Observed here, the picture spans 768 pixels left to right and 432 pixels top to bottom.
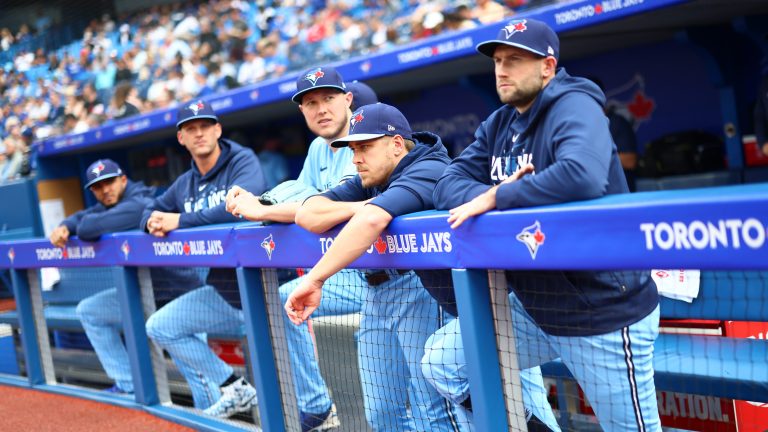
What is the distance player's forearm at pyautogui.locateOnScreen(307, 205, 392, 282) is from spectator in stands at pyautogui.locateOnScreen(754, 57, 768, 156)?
2.94 meters

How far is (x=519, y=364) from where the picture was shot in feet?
8.00

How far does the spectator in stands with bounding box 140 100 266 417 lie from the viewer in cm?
380

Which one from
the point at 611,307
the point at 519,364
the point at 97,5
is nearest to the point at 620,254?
the point at 611,307

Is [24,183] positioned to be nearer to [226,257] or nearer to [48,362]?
[48,362]

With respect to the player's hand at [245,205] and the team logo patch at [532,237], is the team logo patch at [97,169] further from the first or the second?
the team logo patch at [532,237]

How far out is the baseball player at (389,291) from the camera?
8.83ft

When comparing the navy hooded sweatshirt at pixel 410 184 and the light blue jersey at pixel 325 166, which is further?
the light blue jersey at pixel 325 166

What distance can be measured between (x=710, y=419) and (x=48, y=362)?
12.7 feet

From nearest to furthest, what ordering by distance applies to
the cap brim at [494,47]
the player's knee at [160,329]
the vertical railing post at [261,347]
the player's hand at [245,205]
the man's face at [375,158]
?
the cap brim at [494,47], the man's face at [375,158], the player's hand at [245,205], the vertical railing post at [261,347], the player's knee at [160,329]

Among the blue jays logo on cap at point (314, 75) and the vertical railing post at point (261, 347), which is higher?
the blue jays logo on cap at point (314, 75)

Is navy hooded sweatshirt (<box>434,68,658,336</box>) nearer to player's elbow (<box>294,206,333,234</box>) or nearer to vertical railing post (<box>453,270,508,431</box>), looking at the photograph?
vertical railing post (<box>453,270,508,431</box>)

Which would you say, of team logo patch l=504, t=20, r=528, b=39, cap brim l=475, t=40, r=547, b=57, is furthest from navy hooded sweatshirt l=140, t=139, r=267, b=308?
team logo patch l=504, t=20, r=528, b=39

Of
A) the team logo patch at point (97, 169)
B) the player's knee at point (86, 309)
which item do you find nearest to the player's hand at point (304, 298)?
the player's knee at point (86, 309)

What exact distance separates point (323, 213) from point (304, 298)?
0.94 ft
